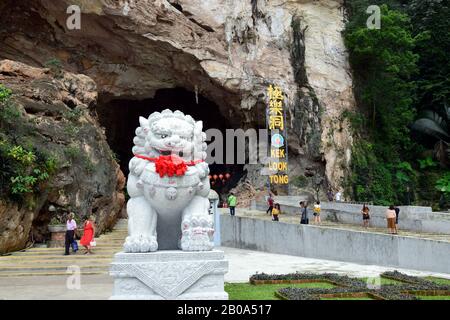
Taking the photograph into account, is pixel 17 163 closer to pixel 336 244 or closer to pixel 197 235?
pixel 197 235

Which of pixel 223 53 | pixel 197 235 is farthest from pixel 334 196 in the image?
pixel 197 235

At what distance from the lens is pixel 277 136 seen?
19.2 m

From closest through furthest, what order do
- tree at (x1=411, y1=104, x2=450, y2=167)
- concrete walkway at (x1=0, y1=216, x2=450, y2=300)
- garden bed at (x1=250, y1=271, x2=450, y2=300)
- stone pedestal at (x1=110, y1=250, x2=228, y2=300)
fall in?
1. stone pedestal at (x1=110, y1=250, x2=228, y2=300)
2. garden bed at (x1=250, y1=271, x2=450, y2=300)
3. concrete walkway at (x1=0, y1=216, x2=450, y2=300)
4. tree at (x1=411, y1=104, x2=450, y2=167)

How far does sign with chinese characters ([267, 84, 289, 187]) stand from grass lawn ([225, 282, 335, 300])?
41.0ft

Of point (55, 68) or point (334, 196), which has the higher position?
point (55, 68)

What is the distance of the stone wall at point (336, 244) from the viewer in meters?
8.28

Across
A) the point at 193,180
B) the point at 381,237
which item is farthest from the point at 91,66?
the point at 193,180

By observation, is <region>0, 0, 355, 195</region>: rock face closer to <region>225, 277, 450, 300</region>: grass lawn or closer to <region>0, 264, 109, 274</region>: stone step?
<region>0, 264, 109, 274</region>: stone step

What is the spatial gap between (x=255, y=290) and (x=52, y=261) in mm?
4400

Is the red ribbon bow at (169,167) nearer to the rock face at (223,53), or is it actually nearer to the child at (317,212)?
the child at (317,212)

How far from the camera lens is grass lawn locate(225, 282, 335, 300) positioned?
558cm

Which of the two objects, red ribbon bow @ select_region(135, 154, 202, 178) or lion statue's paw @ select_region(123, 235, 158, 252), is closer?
lion statue's paw @ select_region(123, 235, 158, 252)

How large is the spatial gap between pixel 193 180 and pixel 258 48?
15387mm

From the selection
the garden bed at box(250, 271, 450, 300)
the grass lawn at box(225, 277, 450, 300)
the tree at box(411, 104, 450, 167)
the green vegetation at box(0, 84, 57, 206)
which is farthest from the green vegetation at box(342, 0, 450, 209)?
the grass lawn at box(225, 277, 450, 300)
